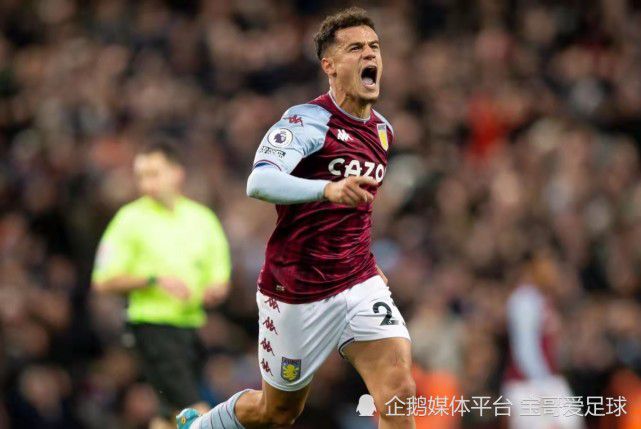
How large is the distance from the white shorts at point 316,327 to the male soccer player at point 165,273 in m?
2.19

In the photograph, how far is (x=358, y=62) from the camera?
24.3 feet

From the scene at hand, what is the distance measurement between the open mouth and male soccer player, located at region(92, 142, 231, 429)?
2.76 metres

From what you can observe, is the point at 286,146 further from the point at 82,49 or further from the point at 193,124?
the point at 82,49

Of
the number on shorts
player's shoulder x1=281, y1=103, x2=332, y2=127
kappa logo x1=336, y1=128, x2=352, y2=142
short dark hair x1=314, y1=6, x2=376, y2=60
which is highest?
short dark hair x1=314, y1=6, x2=376, y2=60

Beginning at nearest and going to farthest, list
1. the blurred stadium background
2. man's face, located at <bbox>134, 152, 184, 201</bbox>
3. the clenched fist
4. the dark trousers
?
the clenched fist
the dark trousers
man's face, located at <bbox>134, 152, 184, 201</bbox>
the blurred stadium background

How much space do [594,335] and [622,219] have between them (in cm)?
187

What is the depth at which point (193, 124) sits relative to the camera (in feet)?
52.4

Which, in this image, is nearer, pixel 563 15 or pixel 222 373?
pixel 222 373

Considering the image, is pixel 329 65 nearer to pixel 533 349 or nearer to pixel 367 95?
pixel 367 95

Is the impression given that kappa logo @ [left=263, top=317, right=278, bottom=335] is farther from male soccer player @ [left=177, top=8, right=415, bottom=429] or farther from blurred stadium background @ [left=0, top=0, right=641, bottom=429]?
blurred stadium background @ [left=0, top=0, right=641, bottom=429]

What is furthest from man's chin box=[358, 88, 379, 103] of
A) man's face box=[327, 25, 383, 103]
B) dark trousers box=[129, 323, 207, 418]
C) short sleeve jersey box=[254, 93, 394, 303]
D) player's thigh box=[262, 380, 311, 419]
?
dark trousers box=[129, 323, 207, 418]

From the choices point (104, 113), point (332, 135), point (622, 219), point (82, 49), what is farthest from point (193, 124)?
point (332, 135)

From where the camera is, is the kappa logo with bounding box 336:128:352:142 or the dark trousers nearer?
the kappa logo with bounding box 336:128:352:142

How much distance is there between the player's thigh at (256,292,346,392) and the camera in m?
7.38
